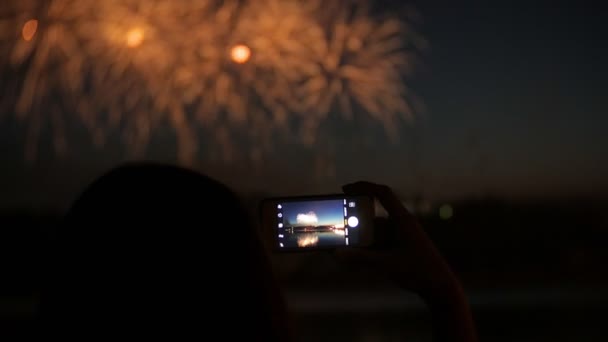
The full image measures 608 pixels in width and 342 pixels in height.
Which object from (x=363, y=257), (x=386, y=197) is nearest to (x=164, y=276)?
(x=363, y=257)

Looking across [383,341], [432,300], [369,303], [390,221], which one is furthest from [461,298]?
[369,303]

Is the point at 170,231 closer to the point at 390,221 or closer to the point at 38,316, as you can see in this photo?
the point at 38,316

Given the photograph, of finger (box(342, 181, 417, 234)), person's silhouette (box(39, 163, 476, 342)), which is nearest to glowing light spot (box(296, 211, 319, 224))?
finger (box(342, 181, 417, 234))

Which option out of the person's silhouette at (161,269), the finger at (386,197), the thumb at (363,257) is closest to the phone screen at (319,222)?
the finger at (386,197)

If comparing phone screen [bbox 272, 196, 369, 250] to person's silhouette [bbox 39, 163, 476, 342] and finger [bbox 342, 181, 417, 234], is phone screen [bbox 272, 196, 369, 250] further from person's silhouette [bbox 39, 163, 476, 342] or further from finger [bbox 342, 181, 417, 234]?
person's silhouette [bbox 39, 163, 476, 342]

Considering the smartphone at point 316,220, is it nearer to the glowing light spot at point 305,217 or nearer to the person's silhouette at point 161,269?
the glowing light spot at point 305,217
